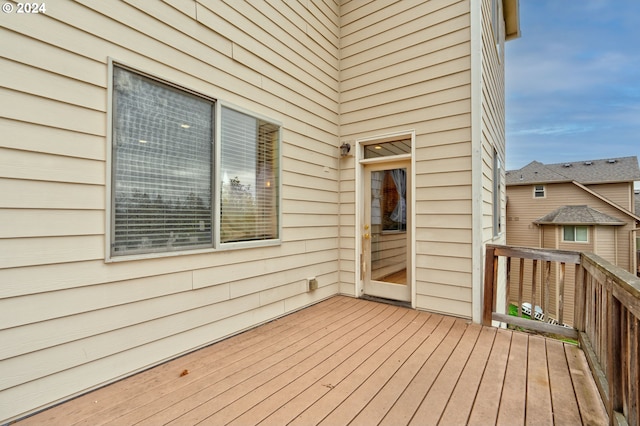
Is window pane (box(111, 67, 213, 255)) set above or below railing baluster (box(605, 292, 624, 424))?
above

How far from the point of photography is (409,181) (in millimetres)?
3803

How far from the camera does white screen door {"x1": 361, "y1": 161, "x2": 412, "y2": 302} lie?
384 cm

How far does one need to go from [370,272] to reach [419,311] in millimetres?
863

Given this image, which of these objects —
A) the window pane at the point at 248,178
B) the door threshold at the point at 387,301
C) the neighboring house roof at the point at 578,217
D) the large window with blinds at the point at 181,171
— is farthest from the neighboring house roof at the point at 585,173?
the large window with blinds at the point at 181,171

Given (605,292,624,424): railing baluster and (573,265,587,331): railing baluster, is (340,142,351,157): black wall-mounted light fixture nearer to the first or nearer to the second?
(573,265,587,331): railing baluster

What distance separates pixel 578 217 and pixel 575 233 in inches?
30.9

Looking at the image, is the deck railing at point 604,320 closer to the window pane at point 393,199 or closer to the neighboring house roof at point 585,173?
the window pane at point 393,199

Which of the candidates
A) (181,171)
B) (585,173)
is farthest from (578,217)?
(181,171)

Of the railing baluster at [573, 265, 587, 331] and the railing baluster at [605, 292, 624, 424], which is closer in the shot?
the railing baluster at [605, 292, 624, 424]

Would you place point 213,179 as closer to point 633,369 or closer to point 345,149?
point 345,149

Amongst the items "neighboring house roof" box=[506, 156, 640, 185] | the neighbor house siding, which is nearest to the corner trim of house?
the neighbor house siding

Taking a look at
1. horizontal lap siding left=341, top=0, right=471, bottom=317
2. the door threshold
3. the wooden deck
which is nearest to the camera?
the wooden deck

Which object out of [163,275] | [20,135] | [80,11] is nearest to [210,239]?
[163,275]

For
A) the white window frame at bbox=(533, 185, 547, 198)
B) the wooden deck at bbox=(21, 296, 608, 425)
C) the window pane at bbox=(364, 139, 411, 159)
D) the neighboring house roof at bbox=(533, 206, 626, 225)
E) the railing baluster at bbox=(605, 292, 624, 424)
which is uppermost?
the white window frame at bbox=(533, 185, 547, 198)
